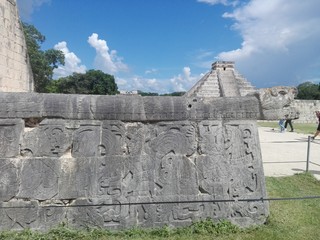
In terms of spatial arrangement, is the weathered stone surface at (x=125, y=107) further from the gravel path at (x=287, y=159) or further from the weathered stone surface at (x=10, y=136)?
the gravel path at (x=287, y=159)

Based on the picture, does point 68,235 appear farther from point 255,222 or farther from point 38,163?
point 255,222

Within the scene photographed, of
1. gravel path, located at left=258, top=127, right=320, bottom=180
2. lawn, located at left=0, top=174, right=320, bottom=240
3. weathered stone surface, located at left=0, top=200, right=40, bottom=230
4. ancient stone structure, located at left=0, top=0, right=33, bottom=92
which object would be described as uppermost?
ancient stone structure, located at left=0, top=0, right=33, bottom=92

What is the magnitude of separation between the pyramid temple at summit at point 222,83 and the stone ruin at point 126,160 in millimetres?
26130

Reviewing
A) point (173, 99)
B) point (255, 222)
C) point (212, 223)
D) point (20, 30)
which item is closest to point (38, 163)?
point (173, 99)

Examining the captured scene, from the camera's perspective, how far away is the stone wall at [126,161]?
3.22 m

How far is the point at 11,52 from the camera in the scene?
7070 mm

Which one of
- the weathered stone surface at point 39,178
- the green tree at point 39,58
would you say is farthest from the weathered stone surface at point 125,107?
the green tree at point 39,58

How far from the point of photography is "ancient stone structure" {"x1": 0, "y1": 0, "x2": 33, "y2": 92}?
21.8 ft

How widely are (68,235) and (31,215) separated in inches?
20.3

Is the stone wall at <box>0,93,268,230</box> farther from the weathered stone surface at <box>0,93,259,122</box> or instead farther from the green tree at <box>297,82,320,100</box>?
the green tree at <box>297,82,320,100</box>

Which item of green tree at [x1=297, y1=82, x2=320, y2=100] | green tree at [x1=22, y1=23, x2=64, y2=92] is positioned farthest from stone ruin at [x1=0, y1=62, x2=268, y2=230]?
green tree at [x1=297, y1=82, x2=320, y2=100]

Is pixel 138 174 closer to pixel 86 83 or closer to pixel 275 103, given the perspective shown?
pixel 275 103

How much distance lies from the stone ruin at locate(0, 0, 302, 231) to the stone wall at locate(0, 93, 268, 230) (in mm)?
12

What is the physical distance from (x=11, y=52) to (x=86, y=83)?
43414 mm
